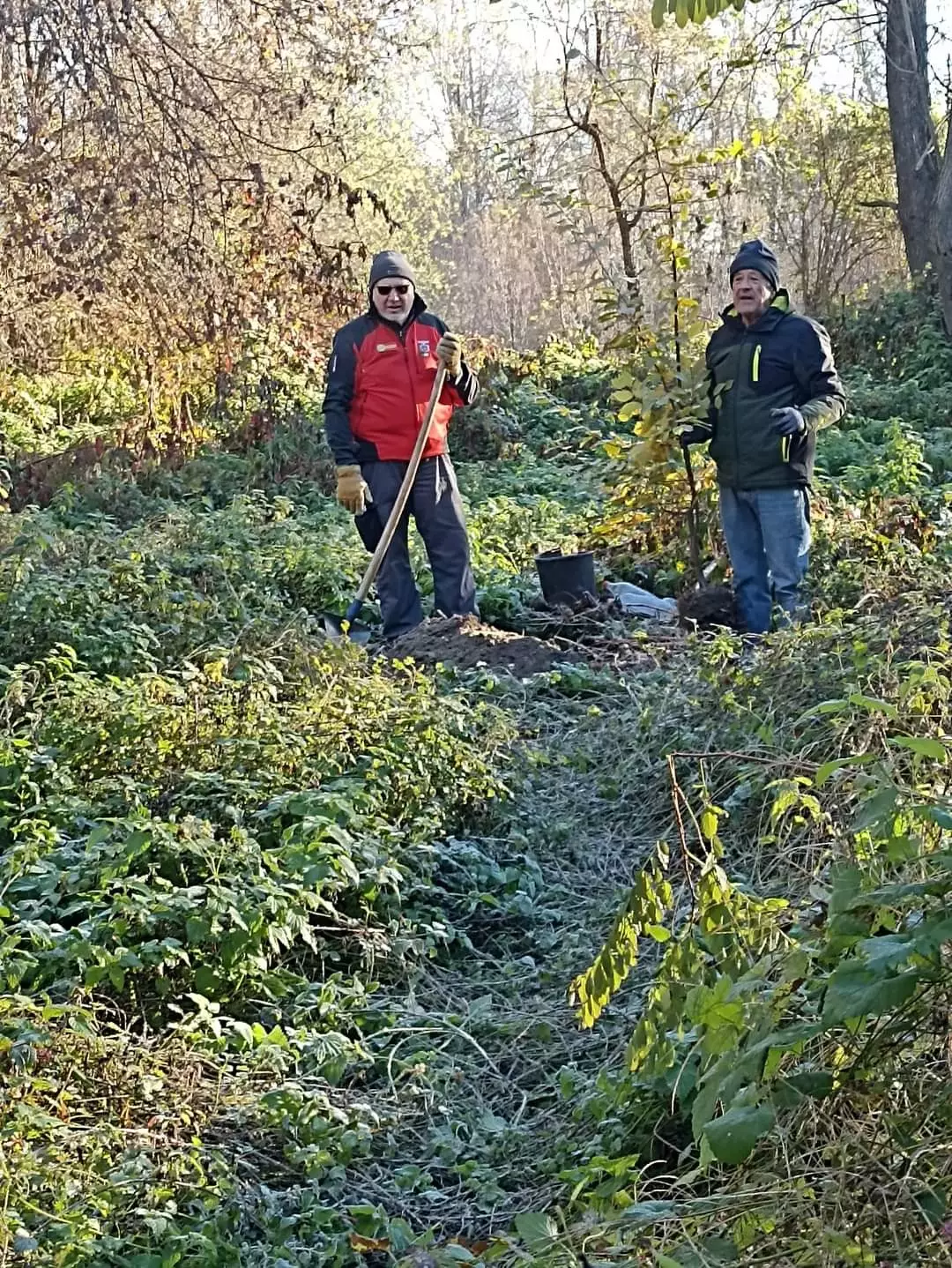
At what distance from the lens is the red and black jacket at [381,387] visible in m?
7.91

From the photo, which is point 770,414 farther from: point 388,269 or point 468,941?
point 468,941

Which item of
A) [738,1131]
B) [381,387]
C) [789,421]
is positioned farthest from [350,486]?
[738,1131]

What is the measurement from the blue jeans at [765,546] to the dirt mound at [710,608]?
0.14 m

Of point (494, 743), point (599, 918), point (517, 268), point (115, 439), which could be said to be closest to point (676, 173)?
point (494, 743)

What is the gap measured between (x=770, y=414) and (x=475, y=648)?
71.5 inches

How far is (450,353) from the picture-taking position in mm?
7656

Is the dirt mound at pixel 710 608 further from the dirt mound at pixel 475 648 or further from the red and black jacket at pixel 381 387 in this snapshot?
the red and black jacket at pixel 381 387

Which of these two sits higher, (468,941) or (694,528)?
(694,528)

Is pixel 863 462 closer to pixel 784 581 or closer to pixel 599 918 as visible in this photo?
pixel 784 581

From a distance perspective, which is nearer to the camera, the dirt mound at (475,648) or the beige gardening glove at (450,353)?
the dirt mound at (475,648)

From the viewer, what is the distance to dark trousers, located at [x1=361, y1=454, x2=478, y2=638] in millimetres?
7918

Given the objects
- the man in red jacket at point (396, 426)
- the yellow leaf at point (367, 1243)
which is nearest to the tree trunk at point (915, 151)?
the man in red jacket at point (396, 426)

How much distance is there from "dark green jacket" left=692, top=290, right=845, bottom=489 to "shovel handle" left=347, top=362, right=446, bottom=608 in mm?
1431

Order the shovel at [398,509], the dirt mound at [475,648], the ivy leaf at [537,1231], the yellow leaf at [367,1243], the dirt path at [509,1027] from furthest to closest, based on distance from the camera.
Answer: the shovel at [398,509] < the dirt mound at [475,648] < the dirt path at [509,1027] < the yellow leaf at [367,1243] < the ivy leaf at [537,1231]
